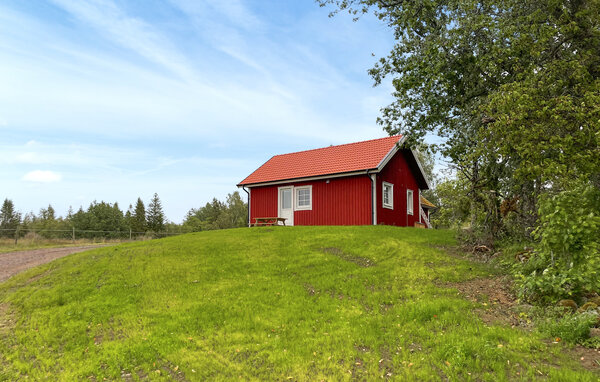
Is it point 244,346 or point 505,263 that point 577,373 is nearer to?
point 244,346

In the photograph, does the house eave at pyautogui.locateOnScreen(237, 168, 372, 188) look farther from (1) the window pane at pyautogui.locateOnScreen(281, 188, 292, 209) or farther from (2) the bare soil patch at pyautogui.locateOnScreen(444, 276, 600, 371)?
(2) the bare soil patch at pyautogui.locateOnScreen(444, 276, 600, 371)

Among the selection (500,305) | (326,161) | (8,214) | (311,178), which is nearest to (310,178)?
(311,178)

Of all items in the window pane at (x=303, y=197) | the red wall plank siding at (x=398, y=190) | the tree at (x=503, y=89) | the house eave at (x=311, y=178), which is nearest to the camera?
the tree at (x=503, y=89)

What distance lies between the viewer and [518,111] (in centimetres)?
1008

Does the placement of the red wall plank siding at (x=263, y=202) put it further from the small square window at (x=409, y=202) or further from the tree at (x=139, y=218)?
the tree at (x=139, y=218)

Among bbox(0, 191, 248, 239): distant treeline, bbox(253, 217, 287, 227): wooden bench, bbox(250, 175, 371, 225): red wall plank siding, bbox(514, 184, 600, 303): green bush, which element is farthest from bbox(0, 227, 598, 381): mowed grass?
bbox(0, 191, 248, 239): distant treeline

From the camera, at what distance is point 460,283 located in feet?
34.3

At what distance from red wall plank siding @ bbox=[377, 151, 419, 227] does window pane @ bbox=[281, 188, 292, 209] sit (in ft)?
18.4

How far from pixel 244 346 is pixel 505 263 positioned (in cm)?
822

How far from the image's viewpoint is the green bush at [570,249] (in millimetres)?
7781

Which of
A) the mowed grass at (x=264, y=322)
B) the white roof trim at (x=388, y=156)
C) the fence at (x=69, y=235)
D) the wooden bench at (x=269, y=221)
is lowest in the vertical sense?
the mowed grass at (x=264, y=322)

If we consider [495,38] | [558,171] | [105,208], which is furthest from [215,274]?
[105,208]

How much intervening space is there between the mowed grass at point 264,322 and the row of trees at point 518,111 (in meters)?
2.46

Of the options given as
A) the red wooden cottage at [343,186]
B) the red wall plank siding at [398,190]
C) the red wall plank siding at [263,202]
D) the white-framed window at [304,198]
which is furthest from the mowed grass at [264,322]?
the red wall plank siding at [263,202]
